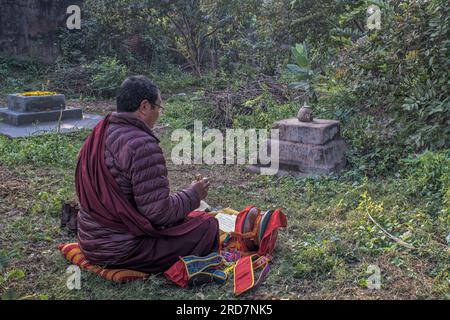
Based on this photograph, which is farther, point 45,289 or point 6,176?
point 6,176

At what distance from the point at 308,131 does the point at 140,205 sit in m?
2.94

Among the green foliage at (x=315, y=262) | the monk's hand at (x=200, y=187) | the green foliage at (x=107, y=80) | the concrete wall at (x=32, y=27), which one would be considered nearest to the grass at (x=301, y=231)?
the green foliage at (x=315, y=262)

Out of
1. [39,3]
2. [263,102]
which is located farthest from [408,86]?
[39,3]

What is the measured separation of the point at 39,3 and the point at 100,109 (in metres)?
5.24

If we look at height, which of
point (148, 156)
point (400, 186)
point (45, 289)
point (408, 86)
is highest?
point (408, 86)

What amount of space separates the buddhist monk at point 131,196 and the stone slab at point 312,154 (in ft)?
8.15

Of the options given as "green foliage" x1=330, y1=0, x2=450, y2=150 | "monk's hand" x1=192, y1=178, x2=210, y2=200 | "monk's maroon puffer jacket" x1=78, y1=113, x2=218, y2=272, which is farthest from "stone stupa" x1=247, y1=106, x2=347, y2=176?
"monk's maroon puffer jacket" x1=78, y1=113, x2=218, y2=272

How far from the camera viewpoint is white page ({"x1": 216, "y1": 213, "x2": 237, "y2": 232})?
4199mm

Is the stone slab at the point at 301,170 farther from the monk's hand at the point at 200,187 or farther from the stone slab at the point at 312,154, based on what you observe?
the monk's hand at the point at 200,187

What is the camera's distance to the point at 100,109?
1021 centimetres

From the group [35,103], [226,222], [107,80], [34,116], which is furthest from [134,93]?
[107,80]

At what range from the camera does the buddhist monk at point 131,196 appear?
331cm

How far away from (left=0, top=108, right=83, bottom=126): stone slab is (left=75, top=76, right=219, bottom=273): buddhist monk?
5.30 metres
